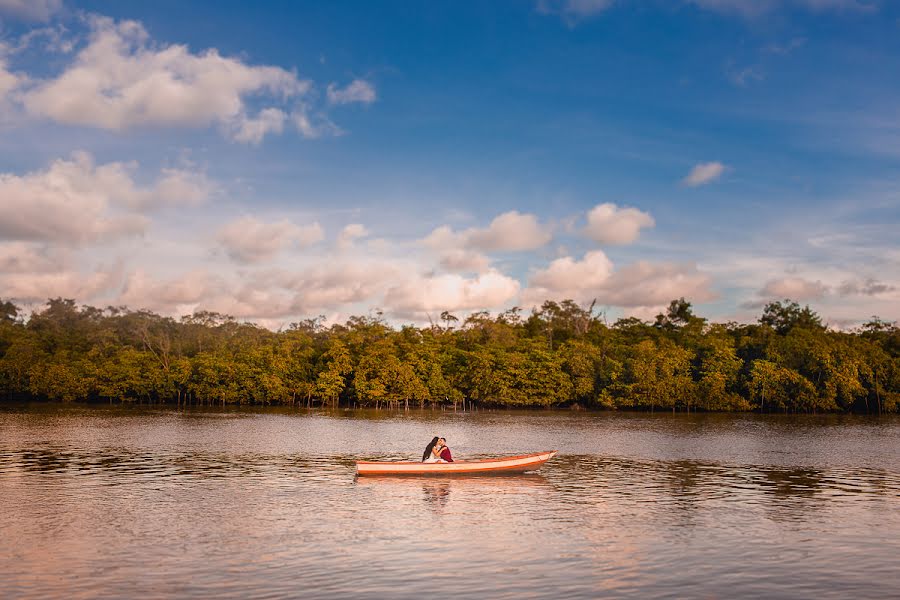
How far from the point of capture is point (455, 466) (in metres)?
32.8

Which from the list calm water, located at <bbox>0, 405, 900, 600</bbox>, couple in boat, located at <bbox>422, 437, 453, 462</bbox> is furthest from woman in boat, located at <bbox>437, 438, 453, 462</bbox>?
calm water, located at <bbox>0, 405, 900, 600</bbox>

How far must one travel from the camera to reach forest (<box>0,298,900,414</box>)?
97250mm

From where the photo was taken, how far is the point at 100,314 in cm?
14462

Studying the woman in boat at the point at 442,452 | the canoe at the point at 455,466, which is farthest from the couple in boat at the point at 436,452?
the canoe at the point at 455,466

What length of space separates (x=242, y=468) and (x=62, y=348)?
344 feet

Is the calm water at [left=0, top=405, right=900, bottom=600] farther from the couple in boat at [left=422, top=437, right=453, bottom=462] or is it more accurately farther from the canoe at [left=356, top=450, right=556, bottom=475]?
the couple in boat at [left=422, top=437, right=453, bottom=462]

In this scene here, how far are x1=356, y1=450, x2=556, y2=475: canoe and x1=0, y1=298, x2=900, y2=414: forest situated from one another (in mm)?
69586

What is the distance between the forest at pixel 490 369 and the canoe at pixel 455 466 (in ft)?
228

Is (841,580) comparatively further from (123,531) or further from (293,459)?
(293,459)

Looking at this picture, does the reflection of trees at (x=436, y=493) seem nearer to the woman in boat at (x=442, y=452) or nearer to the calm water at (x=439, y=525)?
the calm water at (x=439, y=525)

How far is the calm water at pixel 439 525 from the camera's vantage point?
1653cm

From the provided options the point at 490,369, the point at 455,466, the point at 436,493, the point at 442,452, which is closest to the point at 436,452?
the point at 442,452

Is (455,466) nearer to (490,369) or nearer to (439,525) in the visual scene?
(439,525)

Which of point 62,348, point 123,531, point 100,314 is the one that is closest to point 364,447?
point 123,531
